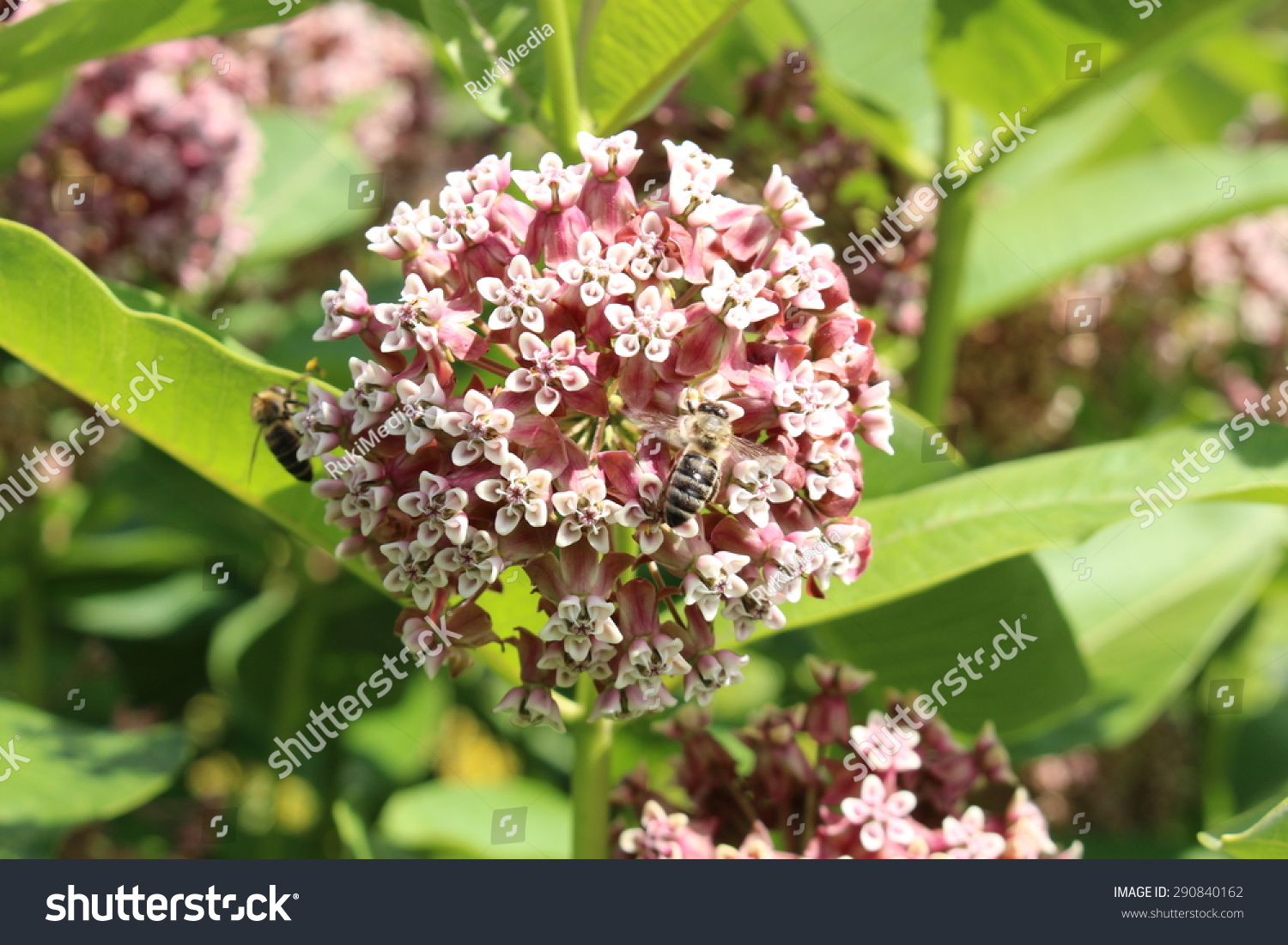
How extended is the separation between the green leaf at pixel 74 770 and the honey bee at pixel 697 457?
105 cm

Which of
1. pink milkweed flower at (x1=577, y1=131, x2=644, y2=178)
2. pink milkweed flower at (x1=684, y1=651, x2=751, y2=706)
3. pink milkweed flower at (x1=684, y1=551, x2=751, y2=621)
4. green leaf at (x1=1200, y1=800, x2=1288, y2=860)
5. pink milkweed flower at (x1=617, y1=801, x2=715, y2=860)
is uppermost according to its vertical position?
A: pink milkweed flower at (x1=577, y1=131, x2=644, y2=178)

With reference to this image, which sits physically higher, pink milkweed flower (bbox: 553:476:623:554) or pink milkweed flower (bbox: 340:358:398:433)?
pink milkweed flower (bbox: 340:358:398:433)

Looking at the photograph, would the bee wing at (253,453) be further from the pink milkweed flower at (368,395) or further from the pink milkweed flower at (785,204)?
the pink milkweed flower at (785,204)

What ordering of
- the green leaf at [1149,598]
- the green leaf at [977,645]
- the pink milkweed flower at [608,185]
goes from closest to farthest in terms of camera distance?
the pink milkweed flower at [608,185]
the green leaf at [977,645]
the green leaf at [1149,598]

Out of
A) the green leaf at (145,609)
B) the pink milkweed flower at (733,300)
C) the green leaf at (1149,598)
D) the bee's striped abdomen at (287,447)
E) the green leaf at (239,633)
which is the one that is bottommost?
the green leaf at (145,609)

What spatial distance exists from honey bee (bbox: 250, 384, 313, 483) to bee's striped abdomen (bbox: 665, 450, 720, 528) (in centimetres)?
45

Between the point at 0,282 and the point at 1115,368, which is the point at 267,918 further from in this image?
the point at 1115,368

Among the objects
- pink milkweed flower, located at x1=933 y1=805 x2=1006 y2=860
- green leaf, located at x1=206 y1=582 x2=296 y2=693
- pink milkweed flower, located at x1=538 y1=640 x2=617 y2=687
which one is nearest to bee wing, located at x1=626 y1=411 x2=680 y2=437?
pink milkweed flower, located at x1=538 y1=640 x2=617 y2=687

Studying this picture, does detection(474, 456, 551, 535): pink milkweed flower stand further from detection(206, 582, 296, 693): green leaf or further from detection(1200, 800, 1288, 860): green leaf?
detection(206, 582, 296, 693): green leaf

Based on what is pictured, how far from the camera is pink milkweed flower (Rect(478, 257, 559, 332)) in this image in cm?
121

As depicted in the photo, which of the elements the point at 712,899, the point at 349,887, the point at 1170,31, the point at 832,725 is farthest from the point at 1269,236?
the point at 349,887

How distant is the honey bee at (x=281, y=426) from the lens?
4.50ft

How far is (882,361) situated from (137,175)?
4.80ft

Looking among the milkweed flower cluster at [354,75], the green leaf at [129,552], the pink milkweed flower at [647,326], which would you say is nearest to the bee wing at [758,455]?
the pink milkweed flower at [647,326]
